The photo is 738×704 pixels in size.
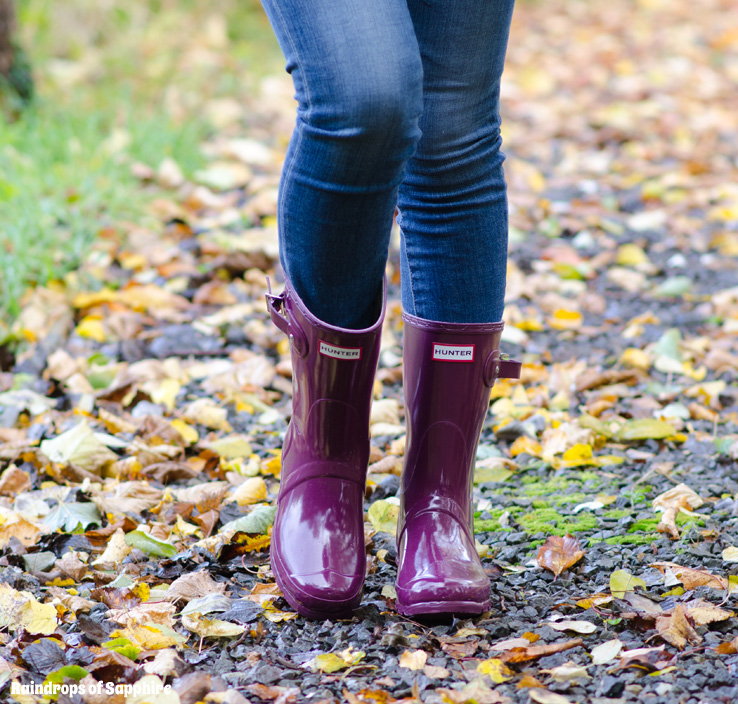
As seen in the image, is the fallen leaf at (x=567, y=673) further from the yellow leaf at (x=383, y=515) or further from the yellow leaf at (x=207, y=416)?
the yellow leaf at (x=207, y=416)

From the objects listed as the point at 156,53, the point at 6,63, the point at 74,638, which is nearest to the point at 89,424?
the point at 74,638

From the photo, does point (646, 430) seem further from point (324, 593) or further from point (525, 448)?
point (324, 593)

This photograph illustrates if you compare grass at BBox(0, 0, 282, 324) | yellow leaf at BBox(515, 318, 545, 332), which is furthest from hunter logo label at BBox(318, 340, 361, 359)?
grass at BBox(0, 0, 282, 324)

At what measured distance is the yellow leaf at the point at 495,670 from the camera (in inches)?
39.3

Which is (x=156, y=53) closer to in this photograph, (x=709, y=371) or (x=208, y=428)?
(x=208, y=428)

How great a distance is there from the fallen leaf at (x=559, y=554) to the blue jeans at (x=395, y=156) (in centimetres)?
38

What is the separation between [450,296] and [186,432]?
31.6 inches

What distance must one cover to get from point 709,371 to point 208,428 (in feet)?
3.95

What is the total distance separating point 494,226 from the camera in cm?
117

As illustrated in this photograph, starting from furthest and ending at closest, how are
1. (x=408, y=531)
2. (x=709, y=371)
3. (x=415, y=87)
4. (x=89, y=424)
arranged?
(x=709, y=371) → (x=89, y=424) → (x=408, y=531) → (x=415, y=87)

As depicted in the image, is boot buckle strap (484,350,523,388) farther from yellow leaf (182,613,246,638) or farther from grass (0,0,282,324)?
grass (0,0,282,324)

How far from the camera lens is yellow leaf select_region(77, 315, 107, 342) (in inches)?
85.6

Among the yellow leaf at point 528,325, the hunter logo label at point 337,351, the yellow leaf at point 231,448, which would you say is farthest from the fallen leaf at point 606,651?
the yellow leaf at point 528,325

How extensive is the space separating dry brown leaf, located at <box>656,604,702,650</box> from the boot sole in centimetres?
23
